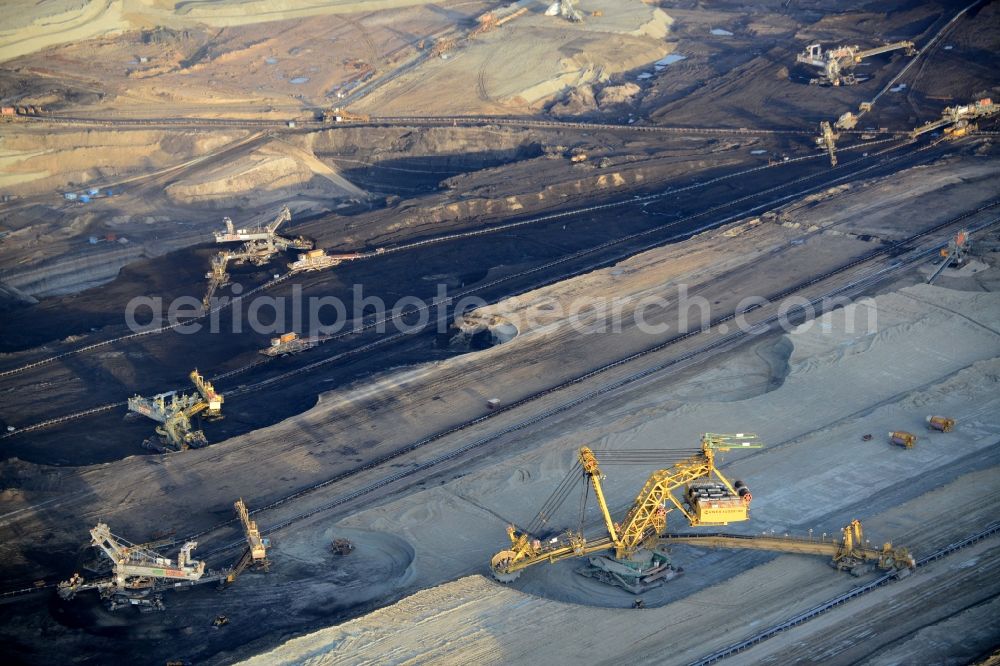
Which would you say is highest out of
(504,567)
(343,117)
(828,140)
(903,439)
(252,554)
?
(828,140)

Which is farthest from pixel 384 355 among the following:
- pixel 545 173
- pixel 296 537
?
pixel 545 173

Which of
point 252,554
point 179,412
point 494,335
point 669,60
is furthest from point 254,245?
point 669,60

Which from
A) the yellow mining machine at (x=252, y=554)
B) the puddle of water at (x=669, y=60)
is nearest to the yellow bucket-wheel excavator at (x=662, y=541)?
the yellow mining machine at (x=252, y=554)

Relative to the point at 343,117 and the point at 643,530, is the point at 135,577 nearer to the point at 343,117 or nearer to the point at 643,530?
the point at 643,530

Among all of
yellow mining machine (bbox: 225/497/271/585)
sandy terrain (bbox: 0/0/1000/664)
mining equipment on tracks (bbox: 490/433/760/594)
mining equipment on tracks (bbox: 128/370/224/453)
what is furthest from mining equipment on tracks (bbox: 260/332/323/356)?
mining equipment on tracks (bbox: 490/433/760/594)

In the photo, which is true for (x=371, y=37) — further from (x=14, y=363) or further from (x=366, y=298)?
(x=14, y=363)

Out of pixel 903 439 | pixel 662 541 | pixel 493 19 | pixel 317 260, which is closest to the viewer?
pixel 662 541

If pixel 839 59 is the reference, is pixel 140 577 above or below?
below

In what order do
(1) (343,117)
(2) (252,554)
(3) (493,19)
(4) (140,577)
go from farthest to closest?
(3) (493,19), (1) (343,117), (2) (252,554), (4) (140,577)
